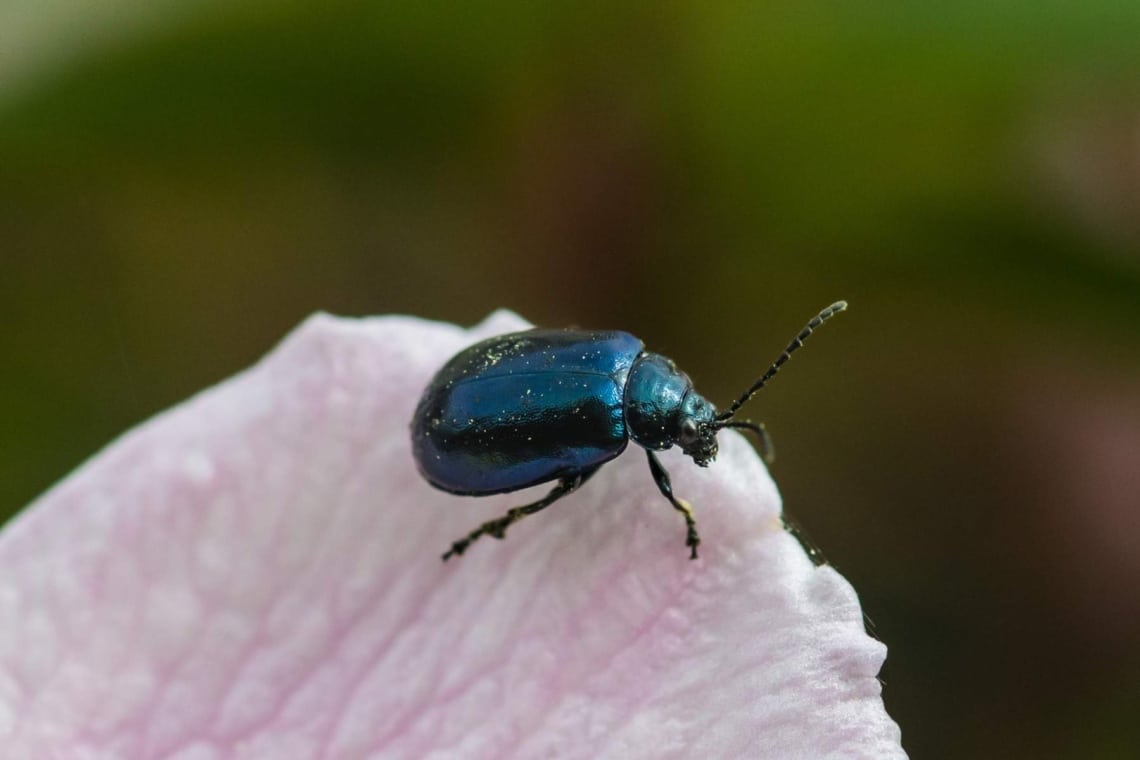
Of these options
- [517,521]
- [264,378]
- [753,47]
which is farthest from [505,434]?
[753,47]

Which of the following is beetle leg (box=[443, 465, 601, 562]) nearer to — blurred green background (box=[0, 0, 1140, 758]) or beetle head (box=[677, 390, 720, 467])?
beetle head (box=[677, 390, 720, 467])

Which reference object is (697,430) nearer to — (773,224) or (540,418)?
(540,418)

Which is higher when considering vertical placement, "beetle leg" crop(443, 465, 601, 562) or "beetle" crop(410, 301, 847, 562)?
"beetle" crop(410, 301, 847, 562)

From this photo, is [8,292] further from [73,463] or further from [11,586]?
[11,586]

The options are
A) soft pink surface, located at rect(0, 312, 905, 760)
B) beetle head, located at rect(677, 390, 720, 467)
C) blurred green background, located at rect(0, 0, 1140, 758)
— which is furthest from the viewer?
blurred green background, located at rect(0, 0, 1140, 758)

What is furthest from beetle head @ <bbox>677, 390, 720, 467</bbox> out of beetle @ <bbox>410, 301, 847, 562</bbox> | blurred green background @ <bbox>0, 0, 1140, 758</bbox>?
blurred green background @ <bbox>0, 0, 1140, 758</bbox>

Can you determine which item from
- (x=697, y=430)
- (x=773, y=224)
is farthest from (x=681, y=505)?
(x=773, y=224)

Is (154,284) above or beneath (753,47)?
beneath
